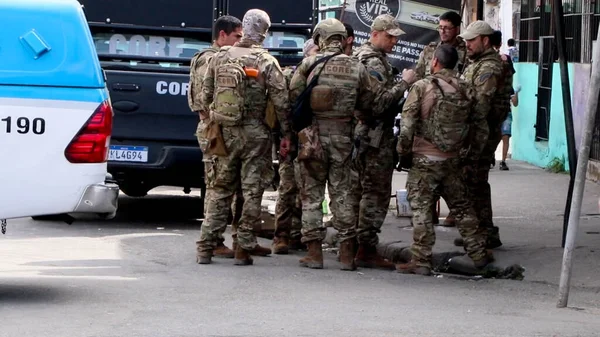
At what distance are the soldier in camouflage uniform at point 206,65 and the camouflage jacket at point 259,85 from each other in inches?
15.5

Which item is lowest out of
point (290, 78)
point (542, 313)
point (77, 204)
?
point (542, 313)

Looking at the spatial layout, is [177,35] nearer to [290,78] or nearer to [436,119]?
[290,78]

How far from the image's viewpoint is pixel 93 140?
26.9ft

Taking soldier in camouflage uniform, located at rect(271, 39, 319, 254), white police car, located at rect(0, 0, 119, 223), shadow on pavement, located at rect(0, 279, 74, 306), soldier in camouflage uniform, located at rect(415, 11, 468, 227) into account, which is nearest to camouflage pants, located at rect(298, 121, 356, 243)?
soldier in camouflage uniform, located at rect(271, 39, 319, 254)

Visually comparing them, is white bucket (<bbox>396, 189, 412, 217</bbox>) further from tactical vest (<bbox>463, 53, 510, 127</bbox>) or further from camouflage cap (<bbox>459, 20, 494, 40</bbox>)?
camouflage cap (<bbox>459, 20, 494, 40</bbox>)

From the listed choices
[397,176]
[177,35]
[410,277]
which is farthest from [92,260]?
[397,176]

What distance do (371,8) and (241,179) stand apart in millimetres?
5472

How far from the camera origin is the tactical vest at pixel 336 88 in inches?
399

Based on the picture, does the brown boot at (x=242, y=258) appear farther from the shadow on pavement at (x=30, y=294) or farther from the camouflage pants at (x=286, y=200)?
the shadow on pavement at (x=30, y=294)

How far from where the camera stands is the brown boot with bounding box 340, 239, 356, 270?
1041cm

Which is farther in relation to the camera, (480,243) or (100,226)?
(100,226)

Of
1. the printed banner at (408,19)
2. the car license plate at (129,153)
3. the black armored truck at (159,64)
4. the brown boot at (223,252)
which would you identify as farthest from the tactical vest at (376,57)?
the printed banner at (408,19)

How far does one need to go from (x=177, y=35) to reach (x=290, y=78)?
2.61 meters

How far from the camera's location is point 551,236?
12.1 m
